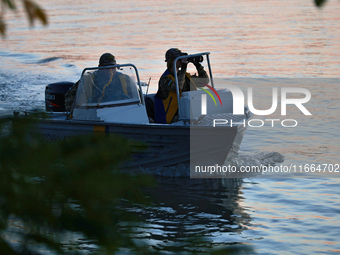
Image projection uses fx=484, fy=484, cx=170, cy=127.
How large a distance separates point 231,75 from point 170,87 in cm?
1065

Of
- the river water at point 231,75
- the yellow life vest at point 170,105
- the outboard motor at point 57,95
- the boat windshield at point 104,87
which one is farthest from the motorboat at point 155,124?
the outboard motor at point 57,95

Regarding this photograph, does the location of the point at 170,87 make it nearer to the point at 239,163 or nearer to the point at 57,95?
the point at 239,163

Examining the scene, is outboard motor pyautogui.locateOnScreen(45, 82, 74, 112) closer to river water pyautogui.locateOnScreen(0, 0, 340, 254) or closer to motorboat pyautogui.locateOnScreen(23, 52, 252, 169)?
motorboat pyautogui.locateOnScreen(23, 52, 252, 169)

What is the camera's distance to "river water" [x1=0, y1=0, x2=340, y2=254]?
6.09m

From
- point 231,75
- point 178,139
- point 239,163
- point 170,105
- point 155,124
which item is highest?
point 231,75

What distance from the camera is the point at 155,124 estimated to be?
750 cm

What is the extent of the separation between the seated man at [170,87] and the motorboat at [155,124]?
15cm

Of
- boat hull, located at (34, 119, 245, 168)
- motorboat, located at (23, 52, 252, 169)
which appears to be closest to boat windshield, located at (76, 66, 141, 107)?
motorboat, located at (23, 52, 252, 169)


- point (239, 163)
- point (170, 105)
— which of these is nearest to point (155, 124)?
point (170, 105)

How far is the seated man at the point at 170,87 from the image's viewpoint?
7955 millimetres

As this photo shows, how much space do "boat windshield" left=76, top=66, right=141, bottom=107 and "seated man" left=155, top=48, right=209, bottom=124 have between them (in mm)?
489

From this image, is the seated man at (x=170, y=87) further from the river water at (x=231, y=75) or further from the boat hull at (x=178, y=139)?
the river water at (x=231, y=75)

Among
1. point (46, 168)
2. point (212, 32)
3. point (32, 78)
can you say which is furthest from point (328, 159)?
point (212, 32)

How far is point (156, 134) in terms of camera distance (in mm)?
7609
